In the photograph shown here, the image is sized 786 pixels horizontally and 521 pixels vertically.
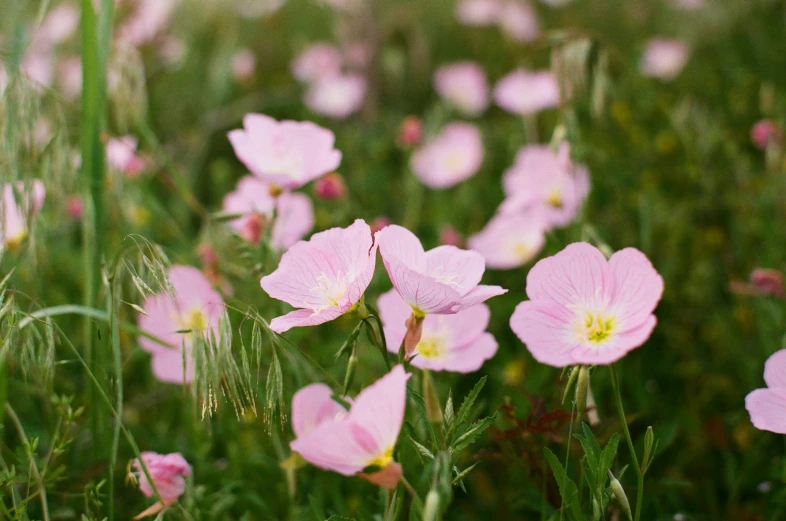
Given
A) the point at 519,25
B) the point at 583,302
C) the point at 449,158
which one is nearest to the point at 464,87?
the point at 519,25

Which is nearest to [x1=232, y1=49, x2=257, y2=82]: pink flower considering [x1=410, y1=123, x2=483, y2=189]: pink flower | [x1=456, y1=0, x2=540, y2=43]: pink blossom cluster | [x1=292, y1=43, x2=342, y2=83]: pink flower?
[x1=292, y1=43, x2=342, y2=83]: pink flower

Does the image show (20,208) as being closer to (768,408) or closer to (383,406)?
(383,406)

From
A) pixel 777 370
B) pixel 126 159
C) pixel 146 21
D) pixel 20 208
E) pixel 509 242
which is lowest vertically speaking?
pixel 509 242

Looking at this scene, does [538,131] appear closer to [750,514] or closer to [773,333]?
[773,333]

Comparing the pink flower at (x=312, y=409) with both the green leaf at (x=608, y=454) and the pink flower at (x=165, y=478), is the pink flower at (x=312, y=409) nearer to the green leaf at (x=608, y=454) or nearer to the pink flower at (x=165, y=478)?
the pink flower at (x=165, y=478)

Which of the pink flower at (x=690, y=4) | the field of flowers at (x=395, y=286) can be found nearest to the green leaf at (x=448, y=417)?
the field of flowers at (x=395, y=286)
